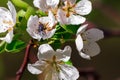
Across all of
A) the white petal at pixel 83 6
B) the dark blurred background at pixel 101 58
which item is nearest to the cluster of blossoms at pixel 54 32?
the white petal at pixel 83 6

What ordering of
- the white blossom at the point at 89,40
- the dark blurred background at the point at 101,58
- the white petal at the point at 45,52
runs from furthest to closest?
the dark blurred background at the point at 101,58 < the white blossom at the point at 89,40 < the white petal at the point at 45,52

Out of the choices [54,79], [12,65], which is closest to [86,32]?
[54,79]

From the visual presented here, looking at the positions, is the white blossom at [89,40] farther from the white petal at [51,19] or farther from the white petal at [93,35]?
the white petal at [51,19]

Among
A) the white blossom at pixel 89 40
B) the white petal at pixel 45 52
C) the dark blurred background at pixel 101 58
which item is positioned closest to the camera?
the white petal at pixel 45 52

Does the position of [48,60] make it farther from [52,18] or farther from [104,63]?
[104,63]

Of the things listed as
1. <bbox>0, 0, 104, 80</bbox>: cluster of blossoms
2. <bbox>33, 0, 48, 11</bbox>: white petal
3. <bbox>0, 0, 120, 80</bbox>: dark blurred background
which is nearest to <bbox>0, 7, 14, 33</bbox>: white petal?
<bbox>0, 0, 104, 80</bbox>: cluster of blossoms

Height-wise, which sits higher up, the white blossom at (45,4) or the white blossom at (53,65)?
the white blossom at (45,4)

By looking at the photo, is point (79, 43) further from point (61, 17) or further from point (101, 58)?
point (101, 58)

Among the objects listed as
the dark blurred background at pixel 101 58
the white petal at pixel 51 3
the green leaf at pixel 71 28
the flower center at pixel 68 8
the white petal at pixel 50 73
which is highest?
the white petal at pixel 51 3
